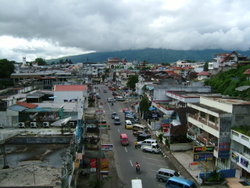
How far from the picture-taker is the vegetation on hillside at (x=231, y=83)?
4485 centimetres

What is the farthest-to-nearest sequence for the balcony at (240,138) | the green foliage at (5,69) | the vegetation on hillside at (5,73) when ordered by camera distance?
the green foliage at (5,69) < the vegetation on hillside at (5,73) < the balcony at (240,138)

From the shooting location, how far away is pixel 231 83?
50.3m

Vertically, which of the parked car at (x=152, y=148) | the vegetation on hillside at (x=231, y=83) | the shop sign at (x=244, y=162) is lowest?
the parked car at (x=152, y=148)

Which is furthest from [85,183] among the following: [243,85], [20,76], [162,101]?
[20,76]

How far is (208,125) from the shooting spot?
856 inches

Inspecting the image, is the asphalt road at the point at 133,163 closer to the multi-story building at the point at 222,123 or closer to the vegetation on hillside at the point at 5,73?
the multi-story building at the point at 222,123

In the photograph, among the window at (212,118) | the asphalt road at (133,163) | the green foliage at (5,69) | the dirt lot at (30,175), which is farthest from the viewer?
the green foliage at (5,69)

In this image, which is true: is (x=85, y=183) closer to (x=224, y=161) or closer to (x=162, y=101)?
(x=224, y=161)

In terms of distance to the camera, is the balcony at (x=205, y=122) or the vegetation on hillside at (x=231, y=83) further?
the vegetation on hillside at (x=231, y=83)

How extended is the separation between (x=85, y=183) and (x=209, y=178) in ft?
31.2


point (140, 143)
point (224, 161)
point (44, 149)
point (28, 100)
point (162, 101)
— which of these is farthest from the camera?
point (162, 101)

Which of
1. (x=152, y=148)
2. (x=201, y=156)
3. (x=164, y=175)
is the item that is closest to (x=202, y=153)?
(x=201, y=156)

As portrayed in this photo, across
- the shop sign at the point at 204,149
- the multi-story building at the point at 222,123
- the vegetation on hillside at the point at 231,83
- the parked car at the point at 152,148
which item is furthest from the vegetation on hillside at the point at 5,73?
the shop sign at the point at 204,149

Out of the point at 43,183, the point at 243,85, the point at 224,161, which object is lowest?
the point at 224,161
